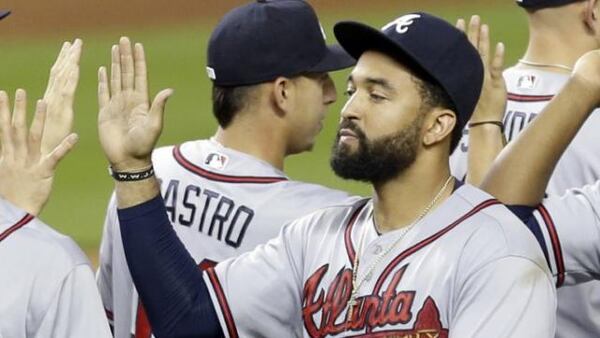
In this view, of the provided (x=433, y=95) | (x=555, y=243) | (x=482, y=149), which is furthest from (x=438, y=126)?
(x=482, y=149)

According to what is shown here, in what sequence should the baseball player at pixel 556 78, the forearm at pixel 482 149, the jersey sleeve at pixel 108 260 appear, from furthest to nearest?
the baseball player at pixel 556 78 < the jersey sleeve at pixel 108 260 < the forearm at pixel 482 149

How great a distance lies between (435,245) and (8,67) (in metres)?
3.54

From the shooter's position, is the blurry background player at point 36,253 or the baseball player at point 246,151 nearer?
the blurry background player at point 36,253

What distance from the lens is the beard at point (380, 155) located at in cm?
250

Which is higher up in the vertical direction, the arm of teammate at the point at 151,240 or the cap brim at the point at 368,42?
the cap brim at the point at 368,42

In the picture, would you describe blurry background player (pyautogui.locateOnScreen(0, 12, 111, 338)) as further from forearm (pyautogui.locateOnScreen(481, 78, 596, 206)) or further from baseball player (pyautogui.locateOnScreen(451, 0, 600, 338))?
baseball player (pyautogui.locateOnScreen(451, 0, 600, 338))

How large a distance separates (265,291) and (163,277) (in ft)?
0.51

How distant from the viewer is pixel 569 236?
2.66m

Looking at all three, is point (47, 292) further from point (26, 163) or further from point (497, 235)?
point (497, 235)

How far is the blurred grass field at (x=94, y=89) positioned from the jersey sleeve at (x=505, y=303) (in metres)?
3.05

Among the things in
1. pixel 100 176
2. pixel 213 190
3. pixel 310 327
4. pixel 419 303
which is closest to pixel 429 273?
pixel 419 303

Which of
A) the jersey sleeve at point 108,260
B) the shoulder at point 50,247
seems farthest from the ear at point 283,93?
the shoulder at point 50,247

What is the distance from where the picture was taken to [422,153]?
2533 millimetres

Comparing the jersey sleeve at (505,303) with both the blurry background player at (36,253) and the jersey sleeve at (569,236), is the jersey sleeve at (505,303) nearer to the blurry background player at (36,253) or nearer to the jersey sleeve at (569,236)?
the jersey sleeve at (569,236)
